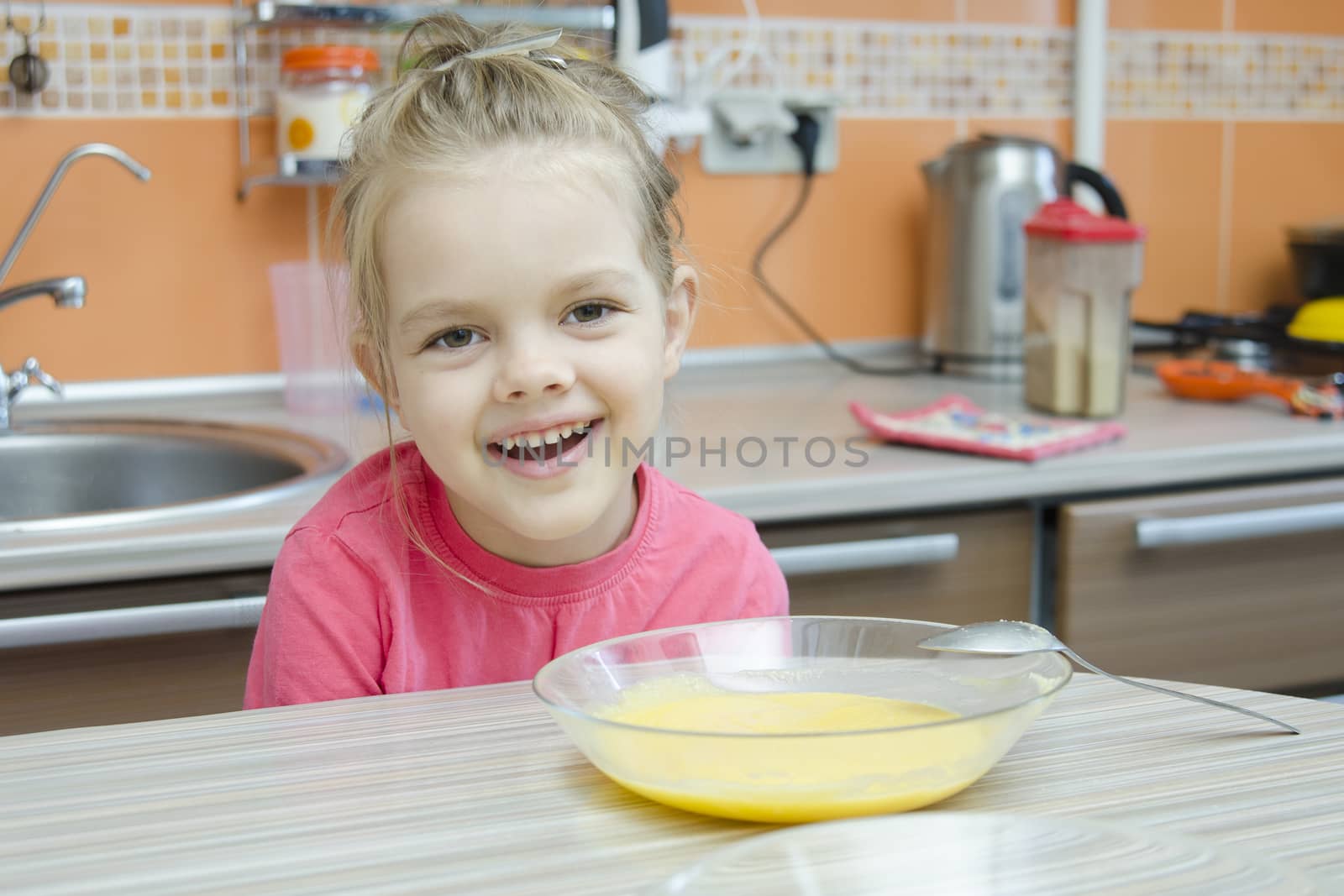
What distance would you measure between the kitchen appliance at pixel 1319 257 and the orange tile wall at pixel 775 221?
0.56 feet

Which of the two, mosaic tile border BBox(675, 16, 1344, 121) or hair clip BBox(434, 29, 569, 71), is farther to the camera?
mosaic tile border BBox(675, 16, 1344, 121)

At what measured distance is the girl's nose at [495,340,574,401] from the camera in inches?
31.5

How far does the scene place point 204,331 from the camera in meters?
1.76

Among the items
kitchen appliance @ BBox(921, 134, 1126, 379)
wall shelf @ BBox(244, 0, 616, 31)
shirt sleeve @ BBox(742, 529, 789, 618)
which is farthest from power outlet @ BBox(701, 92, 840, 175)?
shirt sleeve @ BBox(742, 529, 789, 618)

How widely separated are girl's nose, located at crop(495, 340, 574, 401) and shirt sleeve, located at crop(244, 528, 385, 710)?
199 mm

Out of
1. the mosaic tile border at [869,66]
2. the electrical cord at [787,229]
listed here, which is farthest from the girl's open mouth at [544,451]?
the electrical cord at [787,229]

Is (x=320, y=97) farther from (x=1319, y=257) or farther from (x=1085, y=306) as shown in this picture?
(x=1319, y=257)

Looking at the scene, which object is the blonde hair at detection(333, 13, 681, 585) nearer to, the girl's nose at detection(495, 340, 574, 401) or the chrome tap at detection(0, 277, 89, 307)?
the girl's nose at detection(495, 340, 574, 401)

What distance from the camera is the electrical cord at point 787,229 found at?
6.56 feet

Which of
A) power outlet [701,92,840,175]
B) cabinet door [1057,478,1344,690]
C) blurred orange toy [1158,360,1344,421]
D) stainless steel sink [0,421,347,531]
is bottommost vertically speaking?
cabinet door [1057,478,1344,690]

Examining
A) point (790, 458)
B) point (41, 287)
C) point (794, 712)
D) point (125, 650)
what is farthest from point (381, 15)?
point (794, 712)

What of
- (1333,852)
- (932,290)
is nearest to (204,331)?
(932,290)

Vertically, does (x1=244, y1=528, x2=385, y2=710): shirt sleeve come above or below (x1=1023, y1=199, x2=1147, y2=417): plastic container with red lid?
below

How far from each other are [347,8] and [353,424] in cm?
50
